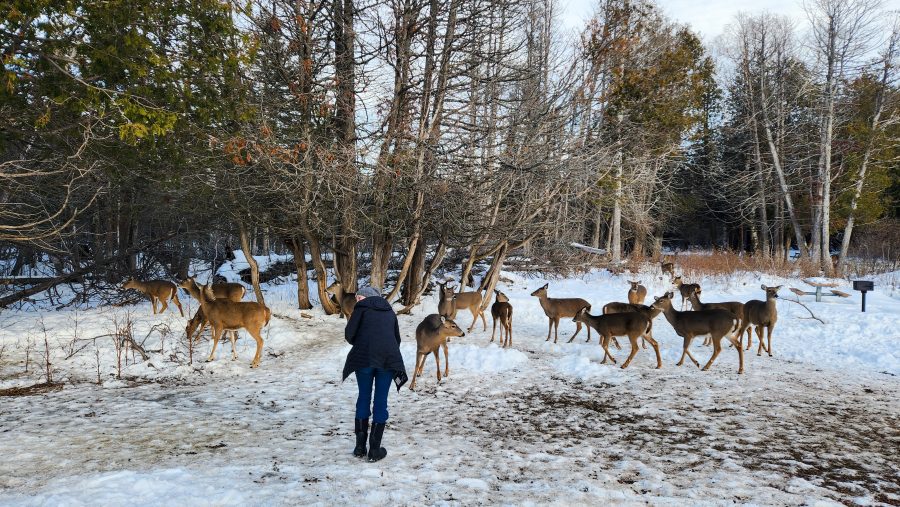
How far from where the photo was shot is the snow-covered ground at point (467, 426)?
4.77 m

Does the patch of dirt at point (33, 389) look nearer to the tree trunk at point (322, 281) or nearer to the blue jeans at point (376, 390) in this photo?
the blue jeans at point (376, 390)

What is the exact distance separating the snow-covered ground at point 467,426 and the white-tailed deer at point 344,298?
1.84 meters

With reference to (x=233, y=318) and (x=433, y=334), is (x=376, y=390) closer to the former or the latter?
(x=433, y=334)

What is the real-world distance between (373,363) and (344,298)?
883cm

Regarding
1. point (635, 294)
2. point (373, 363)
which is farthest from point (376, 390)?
point (635, 294)

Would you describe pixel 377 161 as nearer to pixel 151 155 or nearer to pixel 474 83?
pixel 474 83

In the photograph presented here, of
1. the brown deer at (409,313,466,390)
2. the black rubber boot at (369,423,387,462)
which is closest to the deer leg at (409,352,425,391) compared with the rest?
the brown deer at (409,313,466,390)

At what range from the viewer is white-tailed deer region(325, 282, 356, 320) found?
1411 centimetres

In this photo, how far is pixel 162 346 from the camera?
34.3 ft

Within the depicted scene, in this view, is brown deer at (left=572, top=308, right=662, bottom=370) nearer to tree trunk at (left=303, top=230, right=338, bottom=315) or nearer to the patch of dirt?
tree trunk at (left=303, top=230, right=338, bottom=315)

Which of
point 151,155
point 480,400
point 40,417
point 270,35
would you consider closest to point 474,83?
point 270,35

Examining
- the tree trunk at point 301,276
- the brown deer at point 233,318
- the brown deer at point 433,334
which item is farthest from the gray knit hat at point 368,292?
the tree trunk at point 301,276

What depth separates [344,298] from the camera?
14.3m

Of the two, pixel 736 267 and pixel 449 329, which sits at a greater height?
pixel 736 267
